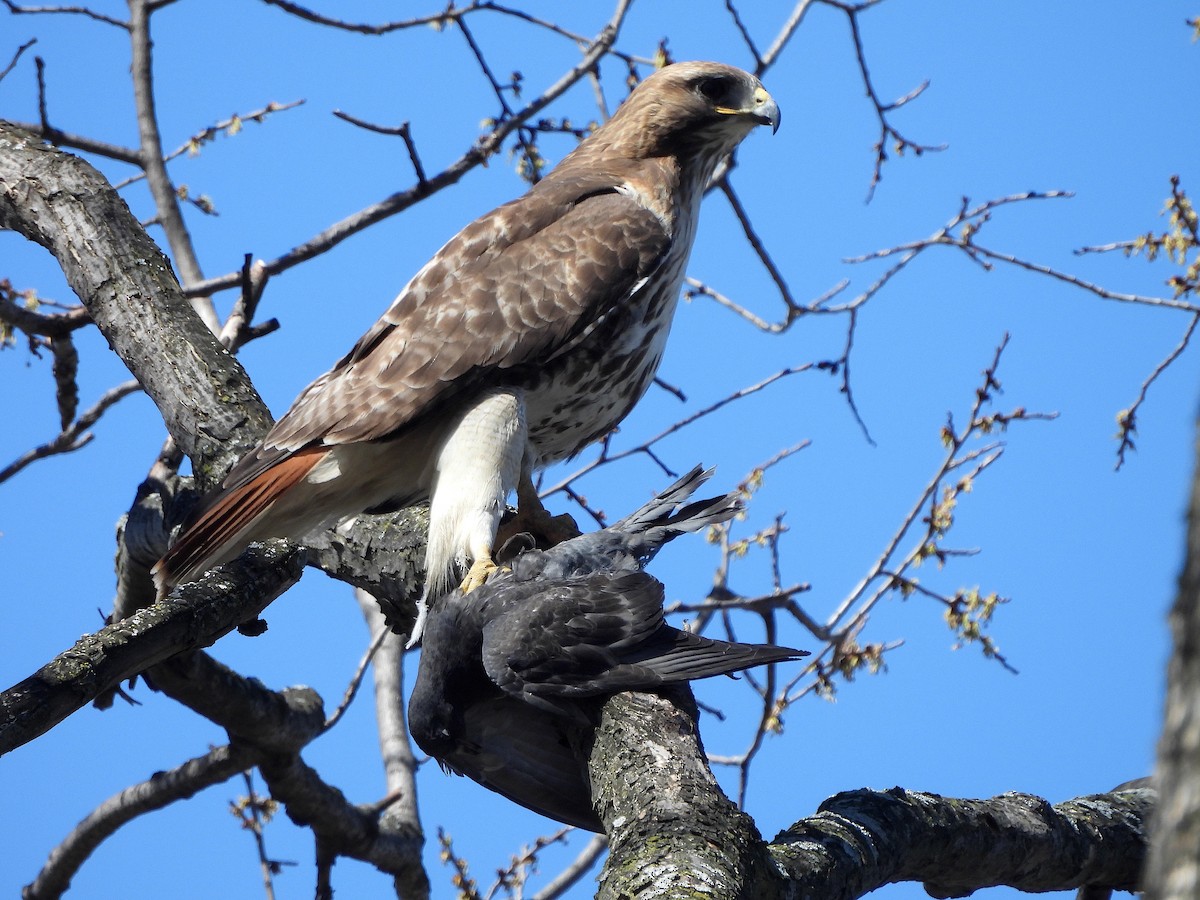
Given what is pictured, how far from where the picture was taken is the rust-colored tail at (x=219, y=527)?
3.16m

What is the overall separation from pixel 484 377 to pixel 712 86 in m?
1.37

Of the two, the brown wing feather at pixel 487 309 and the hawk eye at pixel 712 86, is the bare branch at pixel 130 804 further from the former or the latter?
the hawk eye at pixel 712 86

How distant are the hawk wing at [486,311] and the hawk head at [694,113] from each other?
0.34 meters

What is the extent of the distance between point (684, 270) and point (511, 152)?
1474 mm

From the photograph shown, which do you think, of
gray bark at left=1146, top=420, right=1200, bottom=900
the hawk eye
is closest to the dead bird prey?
gray bark at left=1146, top=420, right=1200, bottom=900

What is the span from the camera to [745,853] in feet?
5.75

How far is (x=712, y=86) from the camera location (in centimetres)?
408

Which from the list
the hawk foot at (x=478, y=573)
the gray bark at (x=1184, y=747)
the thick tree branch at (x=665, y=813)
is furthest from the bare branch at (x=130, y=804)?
the gray bark at (x=1184, y=747)

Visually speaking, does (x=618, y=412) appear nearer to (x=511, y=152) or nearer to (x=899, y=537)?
(x=899, y=537)

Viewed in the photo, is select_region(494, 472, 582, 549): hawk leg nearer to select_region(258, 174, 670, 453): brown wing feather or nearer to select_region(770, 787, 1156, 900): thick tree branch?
select_region(258, 174, 670, 453): brown wing feather

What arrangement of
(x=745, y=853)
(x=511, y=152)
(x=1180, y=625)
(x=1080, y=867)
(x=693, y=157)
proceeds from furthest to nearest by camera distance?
(x=511, y=152)
(x=693, y=157)
(x=1080, y=867)
(x=745, y=853)
(x=1180, y=625)

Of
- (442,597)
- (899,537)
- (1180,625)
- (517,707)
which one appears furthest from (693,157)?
(1180,625)

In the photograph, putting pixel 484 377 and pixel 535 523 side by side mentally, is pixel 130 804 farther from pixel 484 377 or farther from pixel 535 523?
pixel 484 377

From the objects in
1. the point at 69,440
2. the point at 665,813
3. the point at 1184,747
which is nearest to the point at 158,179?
the point at 69,440
